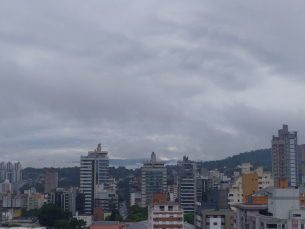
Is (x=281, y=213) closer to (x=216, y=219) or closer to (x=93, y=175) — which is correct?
(x=216, y=219)

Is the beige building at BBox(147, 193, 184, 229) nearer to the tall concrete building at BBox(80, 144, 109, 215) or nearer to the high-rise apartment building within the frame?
the tall concrete building at BBox(80, 144, 109, 215)

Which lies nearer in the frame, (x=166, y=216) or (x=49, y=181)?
(x=166, y=216)

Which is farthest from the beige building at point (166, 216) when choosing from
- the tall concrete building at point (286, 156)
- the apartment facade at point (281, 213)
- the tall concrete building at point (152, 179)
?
the tall concrete building at point (152, 179)

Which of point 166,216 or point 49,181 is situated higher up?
point 166,216

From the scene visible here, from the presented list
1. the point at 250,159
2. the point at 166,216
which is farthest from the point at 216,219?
the point at 250,159

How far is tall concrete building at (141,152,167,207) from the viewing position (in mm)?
102419

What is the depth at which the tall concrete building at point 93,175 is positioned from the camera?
103 m

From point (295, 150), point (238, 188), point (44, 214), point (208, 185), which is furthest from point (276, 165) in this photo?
point (44, 214)

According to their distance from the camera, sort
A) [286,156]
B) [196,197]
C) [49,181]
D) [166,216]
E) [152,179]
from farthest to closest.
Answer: [49,181] → [152,179] → [286,156] → [196,197] → [166,216]

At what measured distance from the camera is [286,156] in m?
94.2

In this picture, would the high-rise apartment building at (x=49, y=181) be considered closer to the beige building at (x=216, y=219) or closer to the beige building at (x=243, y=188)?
the beige building at (x=243, y=188)

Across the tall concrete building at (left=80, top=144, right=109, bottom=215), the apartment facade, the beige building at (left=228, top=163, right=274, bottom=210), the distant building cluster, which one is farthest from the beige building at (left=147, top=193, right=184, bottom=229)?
the tall concrete building at (left=80, top=144, right=109, bottom=215)

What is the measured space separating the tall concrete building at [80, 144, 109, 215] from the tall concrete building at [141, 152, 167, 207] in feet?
35.6

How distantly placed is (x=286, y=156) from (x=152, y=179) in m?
30.9
